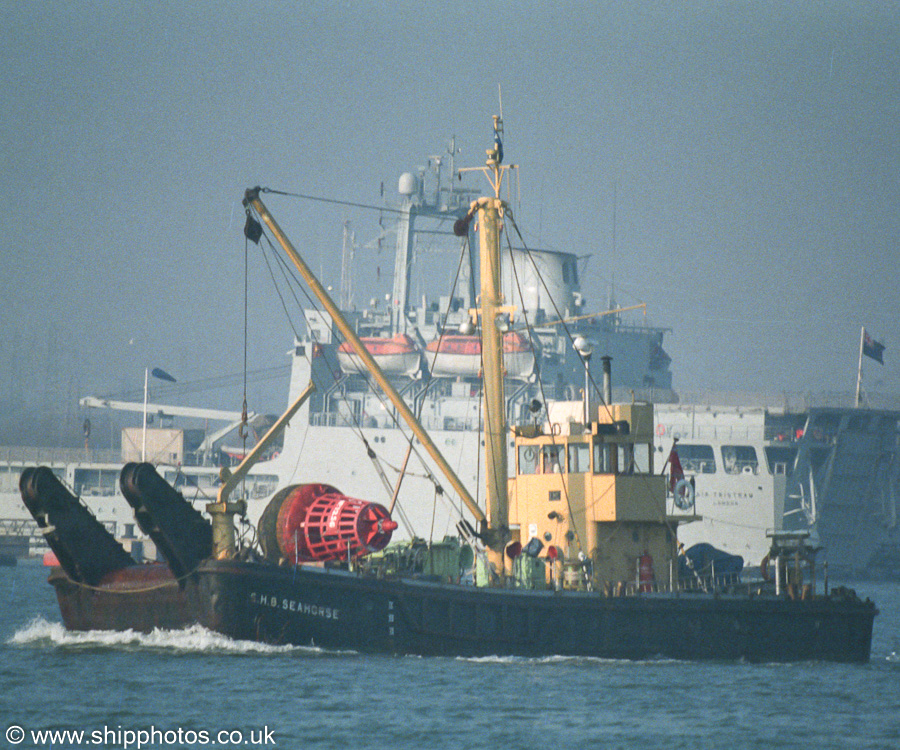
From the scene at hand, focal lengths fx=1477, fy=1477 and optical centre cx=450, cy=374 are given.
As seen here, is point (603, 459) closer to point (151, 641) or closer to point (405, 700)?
point (405, 700)

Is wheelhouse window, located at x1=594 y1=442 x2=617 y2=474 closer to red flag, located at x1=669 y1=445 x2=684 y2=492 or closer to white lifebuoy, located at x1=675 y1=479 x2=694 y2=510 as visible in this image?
white lifebuoy, located at x1=675 y1=479 x2=694 y2=510

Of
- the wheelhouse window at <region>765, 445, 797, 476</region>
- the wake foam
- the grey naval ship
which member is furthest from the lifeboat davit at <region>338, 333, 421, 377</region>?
the wake foam

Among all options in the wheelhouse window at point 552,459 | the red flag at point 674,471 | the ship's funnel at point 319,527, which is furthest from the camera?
the red flag at point 674,471

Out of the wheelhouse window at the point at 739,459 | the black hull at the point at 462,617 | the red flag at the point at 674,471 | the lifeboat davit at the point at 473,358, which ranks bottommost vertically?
the black hull at the point at 462,617

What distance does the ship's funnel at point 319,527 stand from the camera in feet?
113

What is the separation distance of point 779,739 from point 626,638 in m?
8.82

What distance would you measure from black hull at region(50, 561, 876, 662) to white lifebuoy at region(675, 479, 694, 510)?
3.20 metres

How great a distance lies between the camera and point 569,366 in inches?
3310

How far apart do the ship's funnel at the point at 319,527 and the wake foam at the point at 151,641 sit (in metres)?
2.40

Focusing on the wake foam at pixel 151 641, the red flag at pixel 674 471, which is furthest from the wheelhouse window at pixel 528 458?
the wake foam at pixel 151 641

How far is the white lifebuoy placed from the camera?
37.6 m

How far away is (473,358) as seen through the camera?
262 ft

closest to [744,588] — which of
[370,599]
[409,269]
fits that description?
[370,599]

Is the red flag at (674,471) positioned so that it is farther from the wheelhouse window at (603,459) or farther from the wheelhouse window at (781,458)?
the wheelhouse window at (781,458)
